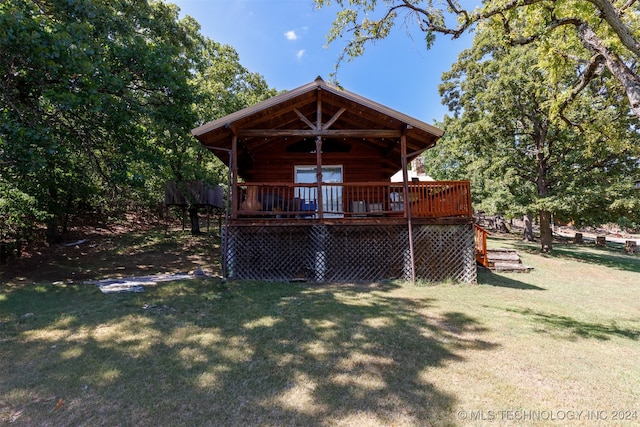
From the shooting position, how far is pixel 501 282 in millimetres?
9039

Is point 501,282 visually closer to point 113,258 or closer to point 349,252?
point 349,252

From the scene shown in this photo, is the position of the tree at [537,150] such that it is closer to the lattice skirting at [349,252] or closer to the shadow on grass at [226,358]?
the lattice skirting at [349,252]

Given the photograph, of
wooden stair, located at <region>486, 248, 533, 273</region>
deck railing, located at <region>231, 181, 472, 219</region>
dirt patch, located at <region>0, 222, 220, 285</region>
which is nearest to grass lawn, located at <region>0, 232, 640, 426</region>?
dirt patch, located at <region>0, 222, 220, 285</region>

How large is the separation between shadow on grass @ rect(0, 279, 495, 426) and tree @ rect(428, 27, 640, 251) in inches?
450

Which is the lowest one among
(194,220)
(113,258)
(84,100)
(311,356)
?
(311,356)

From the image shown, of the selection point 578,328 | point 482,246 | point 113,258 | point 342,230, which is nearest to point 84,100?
point 113,258

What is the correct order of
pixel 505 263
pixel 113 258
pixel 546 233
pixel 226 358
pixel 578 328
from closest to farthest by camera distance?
pixel 226 358 < pixel 578 328 < pixel 113 258 < pixel 505 263 < pixel 546 233

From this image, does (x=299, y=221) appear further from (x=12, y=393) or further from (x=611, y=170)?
(x=611, y=170)

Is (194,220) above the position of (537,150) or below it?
below

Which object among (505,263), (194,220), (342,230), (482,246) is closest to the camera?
(342,230)

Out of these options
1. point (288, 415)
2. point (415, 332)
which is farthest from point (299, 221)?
point (288, 415)

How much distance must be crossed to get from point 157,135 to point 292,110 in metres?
4.99

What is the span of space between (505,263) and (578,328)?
270 inches

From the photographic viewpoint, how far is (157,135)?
10750 millimetres
